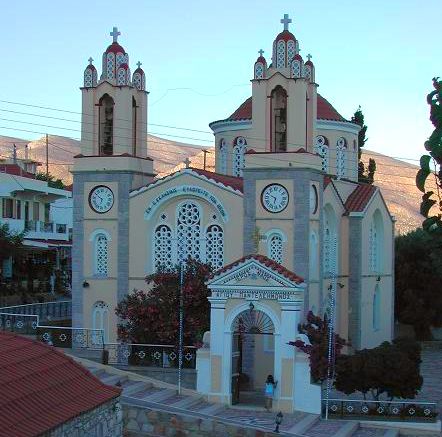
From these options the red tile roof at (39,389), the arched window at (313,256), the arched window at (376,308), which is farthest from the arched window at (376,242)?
the red tile roof at (39,389)

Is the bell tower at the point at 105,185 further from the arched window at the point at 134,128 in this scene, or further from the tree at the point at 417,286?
the tree at the point at 417,286

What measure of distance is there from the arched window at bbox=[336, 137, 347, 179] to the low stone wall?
595 inches

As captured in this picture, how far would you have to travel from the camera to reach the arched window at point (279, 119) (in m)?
28.3

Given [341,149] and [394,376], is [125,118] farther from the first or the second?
[394,376]

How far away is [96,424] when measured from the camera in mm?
16250

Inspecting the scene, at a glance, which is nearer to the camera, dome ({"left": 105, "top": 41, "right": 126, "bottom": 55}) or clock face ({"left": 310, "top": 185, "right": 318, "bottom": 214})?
clock face ({"left": 310, "top": 185, "right": 318, "bottom": 214})

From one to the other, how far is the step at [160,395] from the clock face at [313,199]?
273 inches

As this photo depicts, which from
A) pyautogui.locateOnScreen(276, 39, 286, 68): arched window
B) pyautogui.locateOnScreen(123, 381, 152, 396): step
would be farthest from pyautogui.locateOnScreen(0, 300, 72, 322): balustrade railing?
pyautogui.locateOnScreen(276, 39, 286, 68): arched window

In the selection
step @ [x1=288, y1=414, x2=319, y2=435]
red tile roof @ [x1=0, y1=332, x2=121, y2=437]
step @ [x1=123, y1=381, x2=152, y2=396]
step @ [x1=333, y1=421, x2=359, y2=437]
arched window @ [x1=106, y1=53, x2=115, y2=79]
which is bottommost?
step @ [x1=333, y1=421, x2=359, y2=437]

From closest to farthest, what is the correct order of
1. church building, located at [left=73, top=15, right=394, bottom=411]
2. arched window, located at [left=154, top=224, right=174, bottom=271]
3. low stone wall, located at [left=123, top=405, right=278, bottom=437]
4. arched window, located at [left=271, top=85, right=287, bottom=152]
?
low stone wall, located at [left=123, top=405, right=278, bottom=437]
church building, located at [left=73, top=15, right=394, bottom=411]
arched window, located at [left=271, top=85, right=287, bottom=152]
arched window, located at [left=154, top=224, right=174, bottom=271]

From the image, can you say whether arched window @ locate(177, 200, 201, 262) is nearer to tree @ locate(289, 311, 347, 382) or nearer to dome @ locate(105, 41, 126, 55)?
dome @ locate(105, 41, 126, 55)

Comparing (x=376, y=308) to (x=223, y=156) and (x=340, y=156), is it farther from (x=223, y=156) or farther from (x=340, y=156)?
(x=223, y=156)

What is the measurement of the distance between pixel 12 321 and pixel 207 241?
6588 mm

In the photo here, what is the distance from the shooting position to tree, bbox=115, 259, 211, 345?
2670 centimetres
